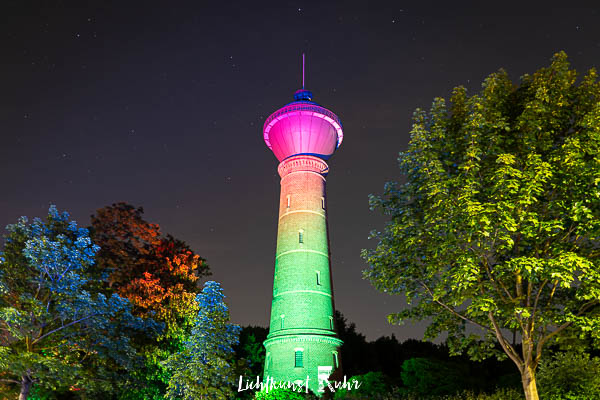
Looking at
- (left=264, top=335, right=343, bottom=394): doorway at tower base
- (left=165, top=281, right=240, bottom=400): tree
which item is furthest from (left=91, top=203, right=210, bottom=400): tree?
(left=264, top=335, right=343, bottom=394): doorway at tower base

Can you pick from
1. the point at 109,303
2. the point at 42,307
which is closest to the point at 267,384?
the point at 109,303

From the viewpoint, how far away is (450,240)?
15.9 metres

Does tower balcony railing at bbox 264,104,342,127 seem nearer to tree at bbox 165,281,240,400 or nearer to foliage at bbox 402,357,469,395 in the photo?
tree at bbox 165,281,240,400

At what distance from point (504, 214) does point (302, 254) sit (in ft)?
75.8

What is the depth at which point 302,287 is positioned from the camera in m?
35.3

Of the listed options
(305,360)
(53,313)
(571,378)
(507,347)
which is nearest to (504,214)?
(507,347)

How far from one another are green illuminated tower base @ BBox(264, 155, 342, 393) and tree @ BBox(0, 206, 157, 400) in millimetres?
12441

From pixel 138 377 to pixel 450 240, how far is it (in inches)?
750

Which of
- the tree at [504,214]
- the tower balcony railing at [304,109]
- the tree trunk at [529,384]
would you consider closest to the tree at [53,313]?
the tree at [504,214]

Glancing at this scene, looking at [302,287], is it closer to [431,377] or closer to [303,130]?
[431,377]

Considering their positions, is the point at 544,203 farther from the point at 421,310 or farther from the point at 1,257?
the point at 1,257

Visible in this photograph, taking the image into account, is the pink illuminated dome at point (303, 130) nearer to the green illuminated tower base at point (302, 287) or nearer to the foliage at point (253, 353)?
the green illuminated tower base at point (302, 287)

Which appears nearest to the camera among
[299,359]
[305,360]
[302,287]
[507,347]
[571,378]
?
[507,347]

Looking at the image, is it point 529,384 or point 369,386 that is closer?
point 529,384
